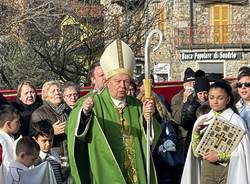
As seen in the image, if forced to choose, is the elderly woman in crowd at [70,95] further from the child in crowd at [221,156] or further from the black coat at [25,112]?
the child in crowd at [221,156]

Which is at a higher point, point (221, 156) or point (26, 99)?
point (26, 99)

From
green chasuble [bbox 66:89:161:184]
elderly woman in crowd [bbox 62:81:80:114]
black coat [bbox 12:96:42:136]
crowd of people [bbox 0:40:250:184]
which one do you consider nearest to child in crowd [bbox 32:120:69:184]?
crowd of people [bbox 0:40:250:184]

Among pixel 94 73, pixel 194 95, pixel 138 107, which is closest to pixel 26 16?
pixel 194 95

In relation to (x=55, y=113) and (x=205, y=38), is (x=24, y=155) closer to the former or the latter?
(x=55, y=113)

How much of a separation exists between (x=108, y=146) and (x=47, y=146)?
65cm

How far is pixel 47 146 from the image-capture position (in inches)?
209

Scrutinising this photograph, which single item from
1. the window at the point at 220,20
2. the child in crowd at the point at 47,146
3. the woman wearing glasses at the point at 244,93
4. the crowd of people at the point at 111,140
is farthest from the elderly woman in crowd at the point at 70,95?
the window at the point at 220,20

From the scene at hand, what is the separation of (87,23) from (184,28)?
17389 millimetres

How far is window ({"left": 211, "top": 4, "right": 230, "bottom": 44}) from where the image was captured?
109ft

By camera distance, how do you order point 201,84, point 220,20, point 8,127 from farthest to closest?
1. point 220,20
2. point 201,84
3. point 8,127

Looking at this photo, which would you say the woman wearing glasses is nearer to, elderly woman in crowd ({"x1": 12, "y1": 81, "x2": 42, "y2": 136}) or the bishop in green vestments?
the bishop in green vestments

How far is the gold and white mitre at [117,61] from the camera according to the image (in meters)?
4.91

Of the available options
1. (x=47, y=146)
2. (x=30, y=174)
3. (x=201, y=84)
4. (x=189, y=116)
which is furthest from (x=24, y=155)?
(x=201, y=84)

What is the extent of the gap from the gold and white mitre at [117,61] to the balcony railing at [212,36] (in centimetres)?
2768
